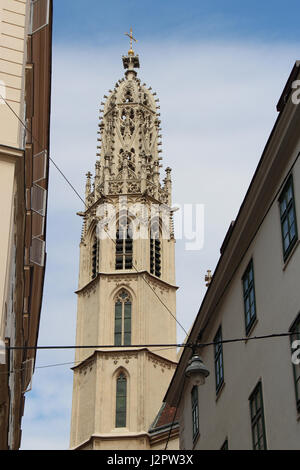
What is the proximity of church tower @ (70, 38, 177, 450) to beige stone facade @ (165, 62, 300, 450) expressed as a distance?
20.3 m

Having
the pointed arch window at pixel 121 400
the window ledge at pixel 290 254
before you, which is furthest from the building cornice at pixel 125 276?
the window ledge at pixel 290 254

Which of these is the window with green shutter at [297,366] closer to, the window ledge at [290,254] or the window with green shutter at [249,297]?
the window ledge at [290,254]

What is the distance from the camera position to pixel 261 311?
16.9 meters

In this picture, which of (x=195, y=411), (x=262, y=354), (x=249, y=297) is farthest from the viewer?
(x=195, y=411)

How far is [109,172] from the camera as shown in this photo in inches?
2120

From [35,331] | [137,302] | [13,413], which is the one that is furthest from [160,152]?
[13,413]

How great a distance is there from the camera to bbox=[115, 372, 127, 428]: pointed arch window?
43.8 metres

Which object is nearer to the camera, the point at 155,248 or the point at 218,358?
the point at 218,358

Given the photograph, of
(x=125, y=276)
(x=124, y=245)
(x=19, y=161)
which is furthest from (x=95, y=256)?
(x=19, y=161)

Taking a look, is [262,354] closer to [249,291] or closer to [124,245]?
[249,291]

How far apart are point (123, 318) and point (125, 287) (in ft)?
6.15

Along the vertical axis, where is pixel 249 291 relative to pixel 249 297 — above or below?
above

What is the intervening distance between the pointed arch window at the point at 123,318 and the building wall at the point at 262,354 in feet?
81.8
